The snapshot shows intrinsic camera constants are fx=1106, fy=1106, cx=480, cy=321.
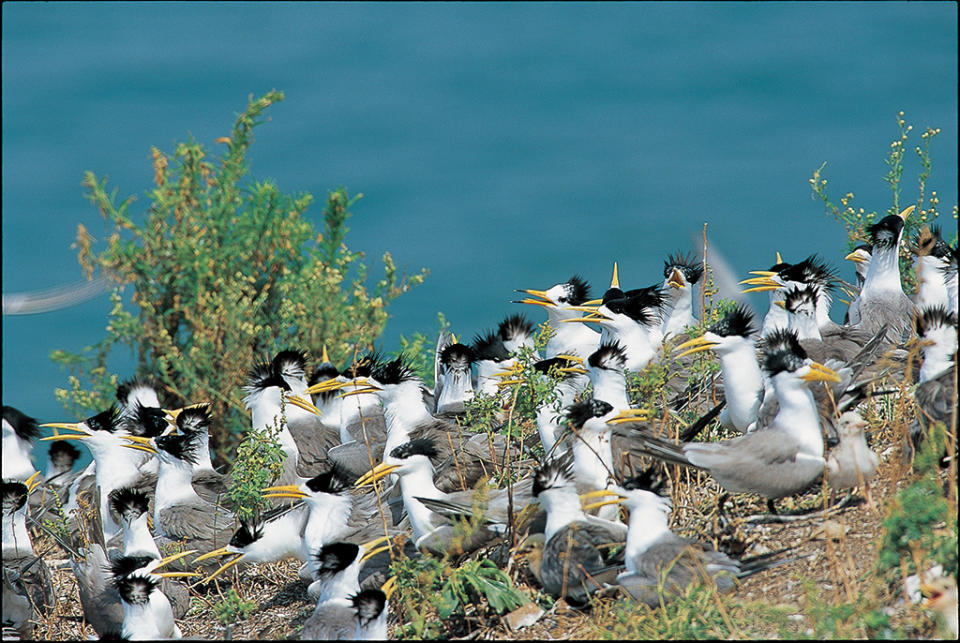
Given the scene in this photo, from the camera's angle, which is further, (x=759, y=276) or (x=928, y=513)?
(x=759, y=276)

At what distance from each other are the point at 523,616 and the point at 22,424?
408 cm

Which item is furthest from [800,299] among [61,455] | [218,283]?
[61,455]

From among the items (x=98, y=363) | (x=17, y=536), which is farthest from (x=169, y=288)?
(x=17, y=536)

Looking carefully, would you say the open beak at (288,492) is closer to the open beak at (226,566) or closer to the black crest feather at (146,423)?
the open beak at (226,566)

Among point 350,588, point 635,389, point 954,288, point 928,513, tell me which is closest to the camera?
point 928,513

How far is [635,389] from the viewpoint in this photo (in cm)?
554

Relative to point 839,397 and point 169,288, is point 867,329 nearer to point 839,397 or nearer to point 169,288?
point 839,397

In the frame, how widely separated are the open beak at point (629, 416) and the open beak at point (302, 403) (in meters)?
2.53

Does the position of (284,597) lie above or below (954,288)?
below

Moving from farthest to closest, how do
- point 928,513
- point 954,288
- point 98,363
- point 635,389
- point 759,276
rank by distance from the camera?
point 98,363, point 759,276, point 954,288, point 635,389, point 928,513

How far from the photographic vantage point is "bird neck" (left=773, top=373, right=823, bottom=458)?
14.8ft

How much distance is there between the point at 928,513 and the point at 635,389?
193 centimetres

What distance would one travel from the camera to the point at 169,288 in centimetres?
855

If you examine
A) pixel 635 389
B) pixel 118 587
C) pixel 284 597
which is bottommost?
pixel 284 597
